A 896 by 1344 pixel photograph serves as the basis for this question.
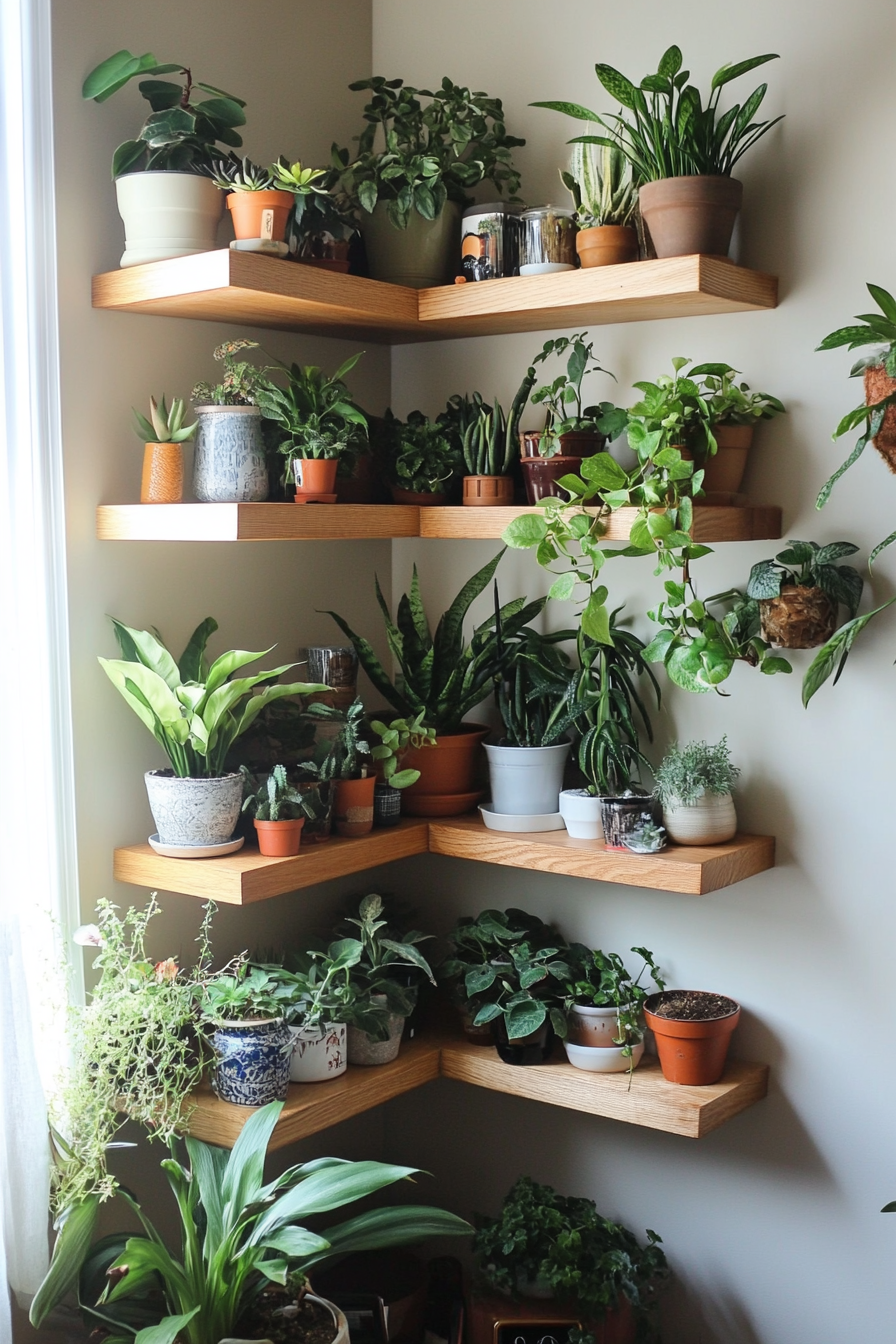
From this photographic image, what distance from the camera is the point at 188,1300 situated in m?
1.88

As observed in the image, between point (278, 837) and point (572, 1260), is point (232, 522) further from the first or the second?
point (572, 1260)

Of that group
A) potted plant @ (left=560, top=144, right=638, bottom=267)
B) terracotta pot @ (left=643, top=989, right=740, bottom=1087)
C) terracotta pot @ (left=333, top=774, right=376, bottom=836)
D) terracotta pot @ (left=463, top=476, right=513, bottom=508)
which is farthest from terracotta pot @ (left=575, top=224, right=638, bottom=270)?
terracotta pot @ (left=643, top=989, right=740, bottom=1087)

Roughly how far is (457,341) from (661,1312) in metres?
1.98

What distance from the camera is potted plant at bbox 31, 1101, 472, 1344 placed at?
187 centimetres

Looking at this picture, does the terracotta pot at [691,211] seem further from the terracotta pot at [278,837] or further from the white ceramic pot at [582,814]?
the terracotta pot at [278,837]

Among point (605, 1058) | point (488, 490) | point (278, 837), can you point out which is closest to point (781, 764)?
point (605, 1058)

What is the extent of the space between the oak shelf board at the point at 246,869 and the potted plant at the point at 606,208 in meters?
1.10

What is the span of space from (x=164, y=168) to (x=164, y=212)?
0.07 metres

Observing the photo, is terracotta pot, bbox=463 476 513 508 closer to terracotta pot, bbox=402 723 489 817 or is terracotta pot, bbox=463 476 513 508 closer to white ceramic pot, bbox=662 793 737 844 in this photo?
terracotta pot, bbox=402 723 489 817

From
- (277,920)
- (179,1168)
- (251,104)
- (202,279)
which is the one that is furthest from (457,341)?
(179,1168)

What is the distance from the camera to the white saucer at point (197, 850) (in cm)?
215

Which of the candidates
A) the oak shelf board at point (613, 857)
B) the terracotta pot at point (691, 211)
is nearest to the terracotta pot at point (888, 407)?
the terracotta pot at point (691, 211)

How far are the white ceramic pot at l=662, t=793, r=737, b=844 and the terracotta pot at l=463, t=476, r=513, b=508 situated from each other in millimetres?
637

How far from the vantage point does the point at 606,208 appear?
7.36ft
